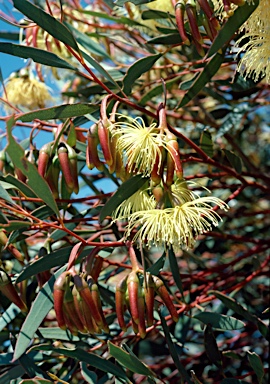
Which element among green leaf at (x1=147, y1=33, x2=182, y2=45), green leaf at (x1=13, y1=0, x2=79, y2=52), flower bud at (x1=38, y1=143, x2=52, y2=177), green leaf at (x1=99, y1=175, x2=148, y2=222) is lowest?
green leaf at (x1=99, y1=175, x2=148, y2=222)

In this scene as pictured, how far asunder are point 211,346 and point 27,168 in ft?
2.18

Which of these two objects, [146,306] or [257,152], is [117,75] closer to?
[146,306]

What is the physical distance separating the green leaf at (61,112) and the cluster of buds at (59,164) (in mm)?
67

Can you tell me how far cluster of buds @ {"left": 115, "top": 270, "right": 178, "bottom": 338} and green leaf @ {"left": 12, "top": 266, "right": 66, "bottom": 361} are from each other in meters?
0.19

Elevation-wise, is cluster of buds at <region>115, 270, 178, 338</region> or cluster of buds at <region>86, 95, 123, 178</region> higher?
cluster of buds at <region>86, 95, 123, 178</region>

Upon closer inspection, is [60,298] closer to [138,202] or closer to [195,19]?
[138,202]

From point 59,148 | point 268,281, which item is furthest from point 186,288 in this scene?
point 59,148

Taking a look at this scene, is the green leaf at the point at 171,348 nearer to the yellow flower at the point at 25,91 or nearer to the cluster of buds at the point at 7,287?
the cluster of buds at the point at 7,287

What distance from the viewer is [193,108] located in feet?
7.88

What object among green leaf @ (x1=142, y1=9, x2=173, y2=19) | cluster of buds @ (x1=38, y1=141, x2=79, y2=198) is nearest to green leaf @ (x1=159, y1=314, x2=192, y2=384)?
cluster of buds @ (x1=38, y1=141, x2=79, y2=198)

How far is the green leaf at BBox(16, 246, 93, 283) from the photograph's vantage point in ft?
4.15

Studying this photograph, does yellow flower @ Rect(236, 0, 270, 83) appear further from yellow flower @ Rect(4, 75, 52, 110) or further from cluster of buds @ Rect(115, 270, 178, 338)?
yellow flower @ Rect(4, 75, 52, 110)

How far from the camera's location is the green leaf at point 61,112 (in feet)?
3.81

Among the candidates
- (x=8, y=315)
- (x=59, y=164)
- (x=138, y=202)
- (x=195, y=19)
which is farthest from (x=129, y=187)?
(x=8, y=315)
